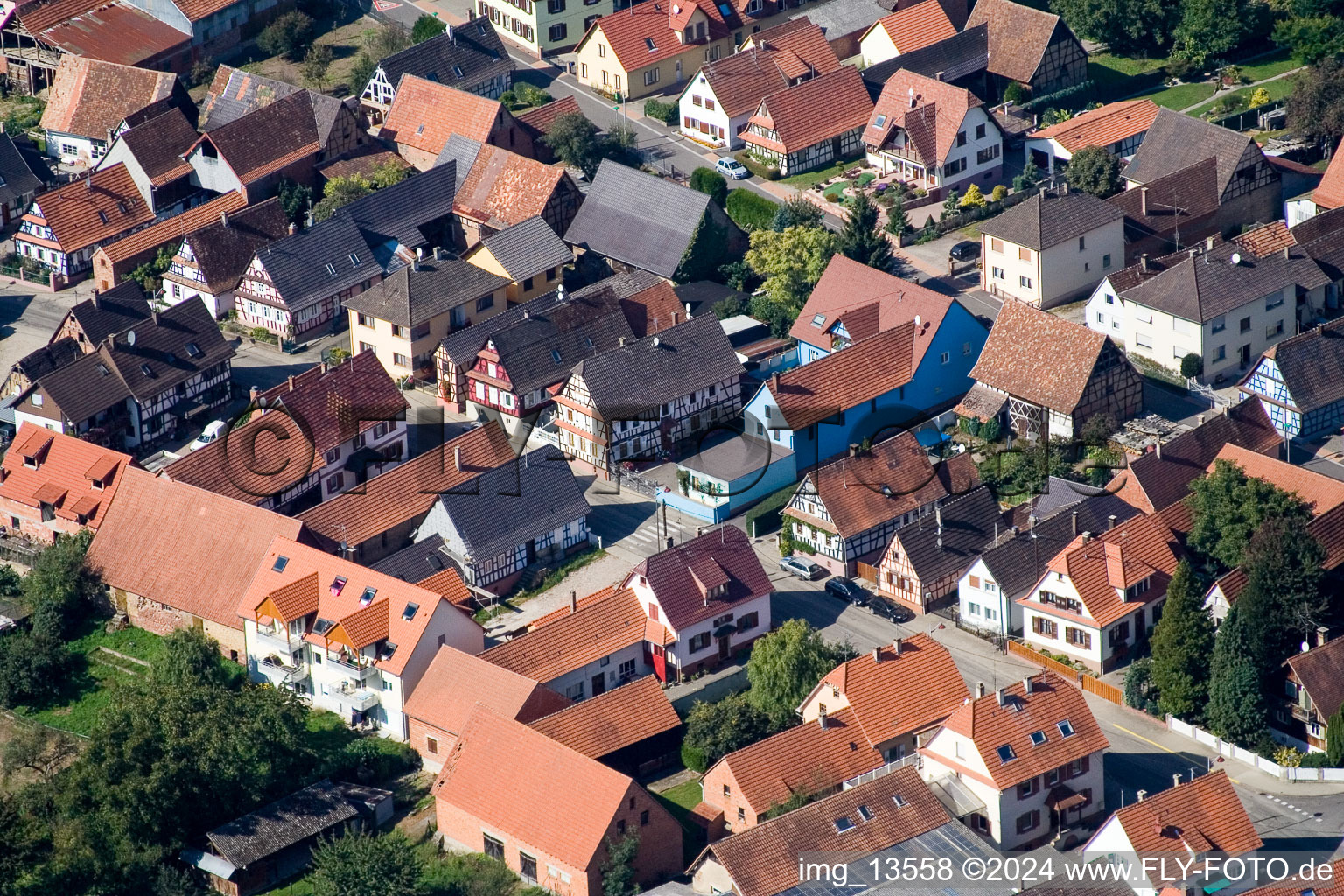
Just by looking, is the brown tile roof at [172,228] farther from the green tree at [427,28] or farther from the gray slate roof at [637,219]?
the green tree at [427,28]

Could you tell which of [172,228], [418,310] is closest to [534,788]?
[418,310]

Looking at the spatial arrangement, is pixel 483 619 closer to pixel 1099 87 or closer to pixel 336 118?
pixel 336 118

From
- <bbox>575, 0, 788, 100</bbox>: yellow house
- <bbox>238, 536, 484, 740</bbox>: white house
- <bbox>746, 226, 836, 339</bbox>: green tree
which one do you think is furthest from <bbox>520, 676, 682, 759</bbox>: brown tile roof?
<bbox>575, 0, 788, 100</bbox>: yellow house

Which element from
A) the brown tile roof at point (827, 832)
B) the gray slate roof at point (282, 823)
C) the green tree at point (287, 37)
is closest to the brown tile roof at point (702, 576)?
the brown tile roof at point (827, 832)

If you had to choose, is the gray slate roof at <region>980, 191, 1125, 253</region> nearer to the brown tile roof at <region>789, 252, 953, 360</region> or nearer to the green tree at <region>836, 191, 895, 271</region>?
the green tree at <region>836, 191, 895, 271</region>

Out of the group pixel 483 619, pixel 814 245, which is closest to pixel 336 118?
pixel 814 245

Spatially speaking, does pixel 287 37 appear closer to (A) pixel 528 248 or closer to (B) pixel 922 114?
(A) pixel 528 248
